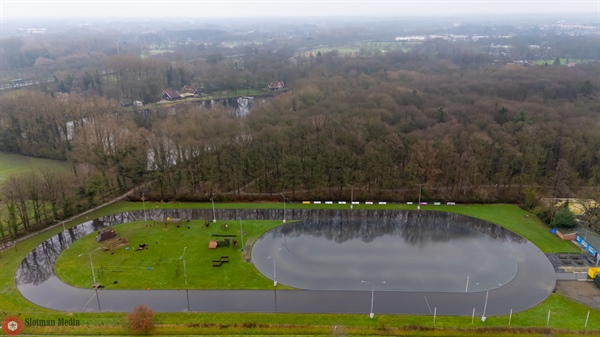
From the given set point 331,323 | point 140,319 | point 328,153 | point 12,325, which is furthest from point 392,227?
point 12,325

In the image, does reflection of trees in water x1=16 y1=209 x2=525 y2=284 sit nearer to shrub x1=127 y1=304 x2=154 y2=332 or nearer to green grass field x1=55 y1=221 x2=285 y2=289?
green grass field x1=55 y1=221 x2=285 y2=289

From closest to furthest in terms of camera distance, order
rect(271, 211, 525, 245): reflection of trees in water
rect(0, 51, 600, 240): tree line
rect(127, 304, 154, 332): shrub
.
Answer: rect(127, 304, 154, 332): shrub → rect(271, 211, 525, 245): reflection of trees in water → rect(0, 51, 600, 240): tree line

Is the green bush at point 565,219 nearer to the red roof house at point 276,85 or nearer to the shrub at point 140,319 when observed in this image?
the shrub at point 140,319

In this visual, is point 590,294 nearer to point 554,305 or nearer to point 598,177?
point 554,305

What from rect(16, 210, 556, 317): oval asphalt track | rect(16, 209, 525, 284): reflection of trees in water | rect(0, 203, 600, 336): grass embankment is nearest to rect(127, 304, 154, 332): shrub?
rect(0, 203, 600, 336): grass embankment

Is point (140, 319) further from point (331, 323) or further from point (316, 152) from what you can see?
point (316, 152)

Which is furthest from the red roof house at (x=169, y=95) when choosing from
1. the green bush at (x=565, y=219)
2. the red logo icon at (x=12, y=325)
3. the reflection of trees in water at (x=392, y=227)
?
the green bush at (x=565, y=219)

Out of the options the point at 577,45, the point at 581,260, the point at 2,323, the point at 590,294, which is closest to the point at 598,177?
the point at 581,260
